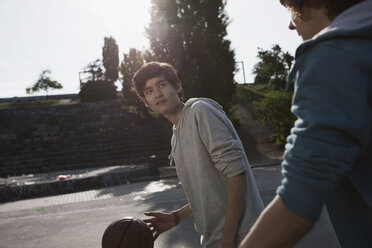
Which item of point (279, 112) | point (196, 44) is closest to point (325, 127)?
point (279, 112)

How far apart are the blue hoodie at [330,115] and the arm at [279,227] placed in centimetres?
2

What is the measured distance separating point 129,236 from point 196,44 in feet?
71.2

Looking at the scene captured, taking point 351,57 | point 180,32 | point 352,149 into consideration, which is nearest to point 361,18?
point 351,57

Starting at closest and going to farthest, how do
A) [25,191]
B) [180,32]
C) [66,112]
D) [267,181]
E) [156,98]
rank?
[156,98] → [267,181] → [25,191] → [180,32] → [66,112]

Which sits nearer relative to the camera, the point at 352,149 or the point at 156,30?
the point at 352,149

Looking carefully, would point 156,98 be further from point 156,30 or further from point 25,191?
point 156,30

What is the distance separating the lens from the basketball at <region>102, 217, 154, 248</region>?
114 inches

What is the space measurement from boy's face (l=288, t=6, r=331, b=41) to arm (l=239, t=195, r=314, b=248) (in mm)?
519

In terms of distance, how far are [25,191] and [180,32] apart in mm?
14104

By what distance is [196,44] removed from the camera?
23.9 metres

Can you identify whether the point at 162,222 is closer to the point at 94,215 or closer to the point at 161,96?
the point at 161,96

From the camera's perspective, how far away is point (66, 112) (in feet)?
99.4

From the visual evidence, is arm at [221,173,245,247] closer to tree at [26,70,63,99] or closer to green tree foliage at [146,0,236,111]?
green tree foliage at [146,0,236,111]

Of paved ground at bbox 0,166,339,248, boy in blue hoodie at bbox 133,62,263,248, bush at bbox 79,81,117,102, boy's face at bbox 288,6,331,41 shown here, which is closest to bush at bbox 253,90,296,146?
paved ground at bbox 0,166,339,248
